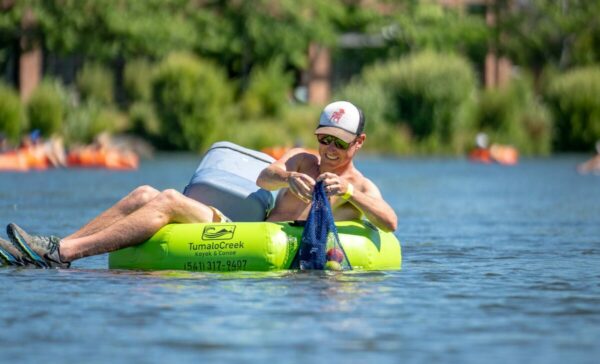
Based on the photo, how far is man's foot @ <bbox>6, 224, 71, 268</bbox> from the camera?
1280 centimetres

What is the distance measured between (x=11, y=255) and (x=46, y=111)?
3572cm

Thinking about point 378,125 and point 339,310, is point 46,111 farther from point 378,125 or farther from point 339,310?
point 339,310

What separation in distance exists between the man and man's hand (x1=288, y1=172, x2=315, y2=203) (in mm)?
11

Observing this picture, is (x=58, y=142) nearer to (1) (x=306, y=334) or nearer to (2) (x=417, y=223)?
(2) (x=417, y=223)

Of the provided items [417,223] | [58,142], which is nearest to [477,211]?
[417,223]

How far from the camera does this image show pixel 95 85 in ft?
180

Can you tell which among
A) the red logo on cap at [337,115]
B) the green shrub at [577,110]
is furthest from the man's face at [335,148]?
the green shrub at [577,110]

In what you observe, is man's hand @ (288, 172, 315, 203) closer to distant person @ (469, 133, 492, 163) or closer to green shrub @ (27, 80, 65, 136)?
distant person @ (469, 133, 492, 163)

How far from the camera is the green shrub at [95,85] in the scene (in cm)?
5484

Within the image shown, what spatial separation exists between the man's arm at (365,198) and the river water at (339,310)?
0.43 m

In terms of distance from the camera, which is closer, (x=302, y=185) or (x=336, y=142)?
(x=302, y=185)

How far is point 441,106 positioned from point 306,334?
43.6m

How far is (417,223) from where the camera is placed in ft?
70.4

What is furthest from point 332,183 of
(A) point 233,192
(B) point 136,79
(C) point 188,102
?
(B) point 136,79
